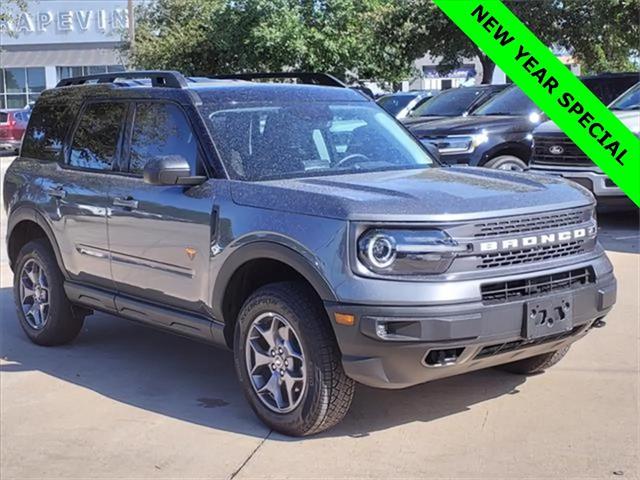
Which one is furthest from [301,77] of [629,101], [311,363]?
[629,101]

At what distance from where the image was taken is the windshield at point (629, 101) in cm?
1052

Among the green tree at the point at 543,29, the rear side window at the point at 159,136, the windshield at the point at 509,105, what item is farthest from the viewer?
the green tree at the point at 543,29

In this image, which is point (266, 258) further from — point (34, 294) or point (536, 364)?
point (34, 294)

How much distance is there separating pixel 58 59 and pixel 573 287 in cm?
4283

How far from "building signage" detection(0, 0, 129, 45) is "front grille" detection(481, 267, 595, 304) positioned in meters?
40.0

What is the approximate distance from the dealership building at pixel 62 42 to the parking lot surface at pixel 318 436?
3843 centimetres

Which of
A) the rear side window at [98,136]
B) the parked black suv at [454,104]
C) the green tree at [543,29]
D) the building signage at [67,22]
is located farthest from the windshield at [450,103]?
the building signage at [67,22]

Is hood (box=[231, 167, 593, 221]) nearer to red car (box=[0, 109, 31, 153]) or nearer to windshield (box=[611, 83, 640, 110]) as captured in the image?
windshield (box=[611, 83, 640, 110])

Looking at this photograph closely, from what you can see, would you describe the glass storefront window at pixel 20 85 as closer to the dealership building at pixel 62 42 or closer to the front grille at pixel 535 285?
the dealership building at pixel 62 42

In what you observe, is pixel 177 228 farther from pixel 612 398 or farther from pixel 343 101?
pixel 612 398

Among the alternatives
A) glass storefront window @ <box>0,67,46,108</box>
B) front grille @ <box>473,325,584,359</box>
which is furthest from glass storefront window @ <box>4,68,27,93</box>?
front grille @ <box>473,325,584,359</box>

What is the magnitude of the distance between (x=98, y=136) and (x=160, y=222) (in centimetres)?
125

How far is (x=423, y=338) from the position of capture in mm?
3982

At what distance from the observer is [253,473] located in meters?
4.12
